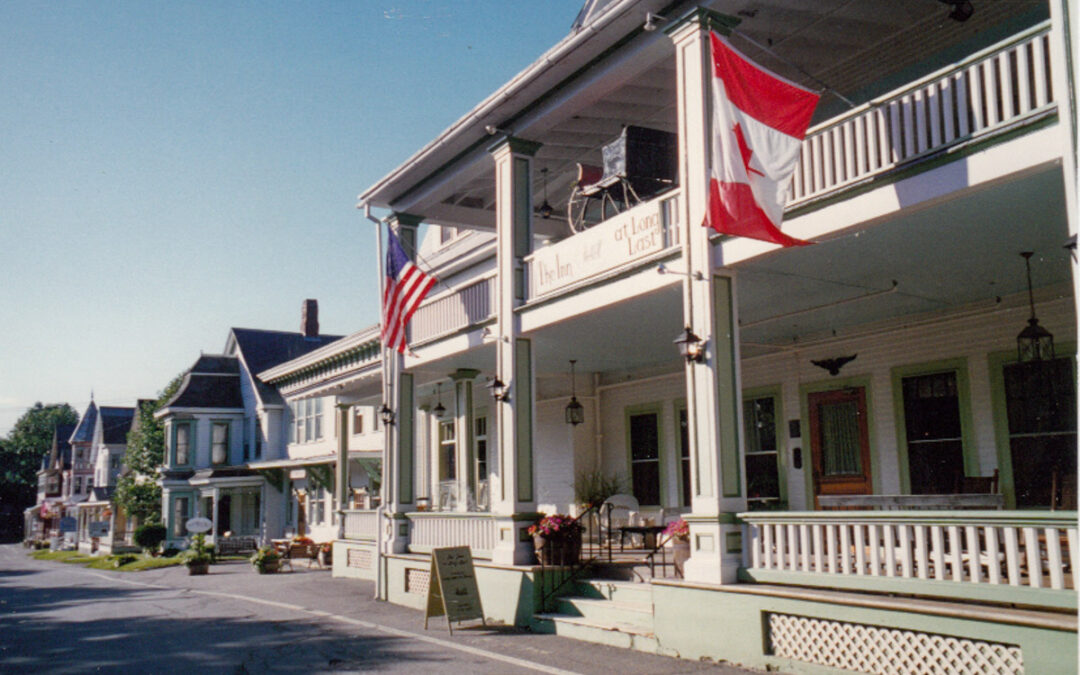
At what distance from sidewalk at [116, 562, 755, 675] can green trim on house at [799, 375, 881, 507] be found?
514 cm

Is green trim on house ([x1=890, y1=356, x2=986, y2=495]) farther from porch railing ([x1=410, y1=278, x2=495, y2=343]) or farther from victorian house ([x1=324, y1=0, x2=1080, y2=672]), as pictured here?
porch railing ([x1=410, y1=278, x2=495, y2=343])

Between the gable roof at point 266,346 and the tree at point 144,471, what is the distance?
5.44 meters

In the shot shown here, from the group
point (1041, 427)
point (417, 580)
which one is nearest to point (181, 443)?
point (417, 580)

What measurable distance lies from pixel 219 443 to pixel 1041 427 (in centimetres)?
3742

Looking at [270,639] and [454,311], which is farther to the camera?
[454,311]

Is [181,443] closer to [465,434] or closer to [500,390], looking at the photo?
[465,434]

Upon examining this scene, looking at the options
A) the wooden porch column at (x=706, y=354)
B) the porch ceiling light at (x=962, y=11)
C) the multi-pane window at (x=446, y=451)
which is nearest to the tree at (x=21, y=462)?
the multi-pane window at (x=446, y=451)

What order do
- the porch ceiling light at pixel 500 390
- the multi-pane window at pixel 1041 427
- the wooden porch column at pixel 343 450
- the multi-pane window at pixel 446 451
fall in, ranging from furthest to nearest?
the multi-pane window at pixel 446 451 < the wooden porch column at pixel 343 450 < the porch ceiling light at pixel 500 390 < the multi-pane window at pixel 1041 427

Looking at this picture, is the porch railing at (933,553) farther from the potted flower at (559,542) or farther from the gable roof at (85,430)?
the gable roof at (85,430)

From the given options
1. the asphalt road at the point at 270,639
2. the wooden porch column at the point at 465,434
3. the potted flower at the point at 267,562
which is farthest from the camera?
the potted flower at the point at 267,562

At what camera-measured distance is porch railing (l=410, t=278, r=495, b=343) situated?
15099 mm

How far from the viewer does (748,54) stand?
12.4 m

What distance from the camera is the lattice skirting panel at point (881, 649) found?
721 centimetres

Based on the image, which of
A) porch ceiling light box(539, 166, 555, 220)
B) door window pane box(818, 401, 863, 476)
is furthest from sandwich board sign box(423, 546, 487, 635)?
porch ceiling light box(539, 166, 555, 220)
